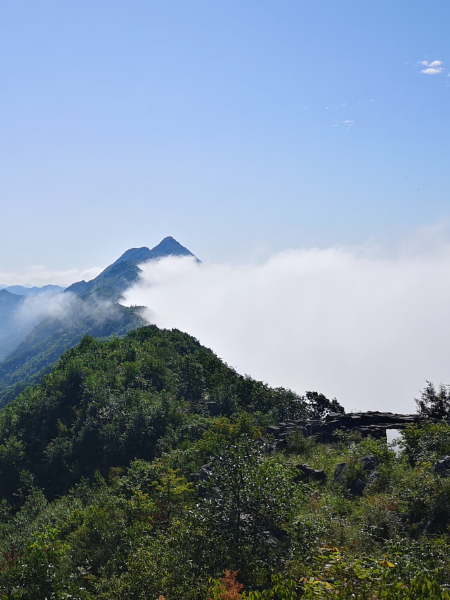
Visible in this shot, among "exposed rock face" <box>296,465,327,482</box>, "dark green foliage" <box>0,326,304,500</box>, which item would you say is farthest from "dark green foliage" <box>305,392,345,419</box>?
"exposed rock face" <box>296,465,327,482</box>

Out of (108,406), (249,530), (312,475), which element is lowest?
(108,406)

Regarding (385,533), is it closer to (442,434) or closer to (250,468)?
(250,468)

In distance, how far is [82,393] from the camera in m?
62.4

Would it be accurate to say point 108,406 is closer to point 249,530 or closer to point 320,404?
point 320,404

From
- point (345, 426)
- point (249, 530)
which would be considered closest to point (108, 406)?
point (345, 426)

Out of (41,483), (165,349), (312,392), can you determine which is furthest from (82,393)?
(312,392)

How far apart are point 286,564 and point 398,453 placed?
14.0 meters

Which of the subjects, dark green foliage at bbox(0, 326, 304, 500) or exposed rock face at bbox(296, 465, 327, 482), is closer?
exposed rock face at bbox(296, 465, 327, 482)

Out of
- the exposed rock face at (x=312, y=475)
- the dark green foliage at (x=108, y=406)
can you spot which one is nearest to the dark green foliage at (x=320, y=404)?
the dark green foliage at (x=108, y=406)

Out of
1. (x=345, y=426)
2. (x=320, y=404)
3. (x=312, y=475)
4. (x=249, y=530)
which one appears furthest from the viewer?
(x=320, y=404)

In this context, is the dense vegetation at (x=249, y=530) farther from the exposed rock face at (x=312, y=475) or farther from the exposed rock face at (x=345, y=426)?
the exposed rock face at (x=345, y=426)

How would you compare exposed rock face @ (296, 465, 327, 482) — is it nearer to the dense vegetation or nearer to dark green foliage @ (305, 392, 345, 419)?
the dense vegetation

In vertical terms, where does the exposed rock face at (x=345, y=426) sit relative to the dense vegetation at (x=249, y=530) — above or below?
above

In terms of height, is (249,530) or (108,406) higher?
(249,530)
